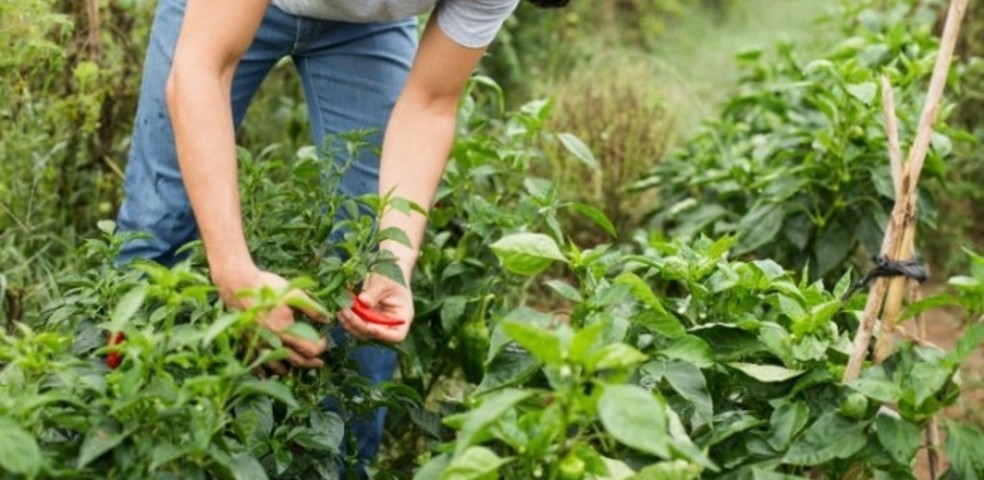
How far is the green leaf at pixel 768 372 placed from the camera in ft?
6.51

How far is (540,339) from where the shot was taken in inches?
63.8

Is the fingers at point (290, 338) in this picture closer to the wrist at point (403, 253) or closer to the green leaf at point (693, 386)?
the wrist at point (403, 253)

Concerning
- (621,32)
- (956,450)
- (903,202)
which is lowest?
(621,32)

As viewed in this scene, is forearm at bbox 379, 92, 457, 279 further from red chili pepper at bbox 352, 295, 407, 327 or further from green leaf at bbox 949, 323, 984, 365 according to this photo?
green leaf at bbox 949, 323, 984, 365

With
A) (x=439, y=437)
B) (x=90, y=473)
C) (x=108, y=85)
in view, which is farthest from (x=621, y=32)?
(x=90, y=473)

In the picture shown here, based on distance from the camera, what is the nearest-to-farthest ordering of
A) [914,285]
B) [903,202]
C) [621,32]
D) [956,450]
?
1. [956,450]
2. [903,202]
3. [914,285]
4. [621,32]

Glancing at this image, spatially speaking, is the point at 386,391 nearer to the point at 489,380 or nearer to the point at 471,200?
the point at 489,380

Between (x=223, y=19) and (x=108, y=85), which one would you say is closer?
(x=223, y=19)

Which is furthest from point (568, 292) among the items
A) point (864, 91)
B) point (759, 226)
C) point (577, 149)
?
point (759, 226)

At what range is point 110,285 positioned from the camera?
81.8 inches

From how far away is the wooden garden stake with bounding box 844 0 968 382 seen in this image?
1.96 meters

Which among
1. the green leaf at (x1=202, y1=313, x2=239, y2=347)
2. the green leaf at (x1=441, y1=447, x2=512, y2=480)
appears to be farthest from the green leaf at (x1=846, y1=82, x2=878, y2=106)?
the green leaf at (x1=202, y1=313, x2=239, y2=347)

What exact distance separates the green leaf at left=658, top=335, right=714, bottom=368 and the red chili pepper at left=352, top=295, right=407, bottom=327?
17.4 inches

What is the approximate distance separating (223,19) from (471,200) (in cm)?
93
